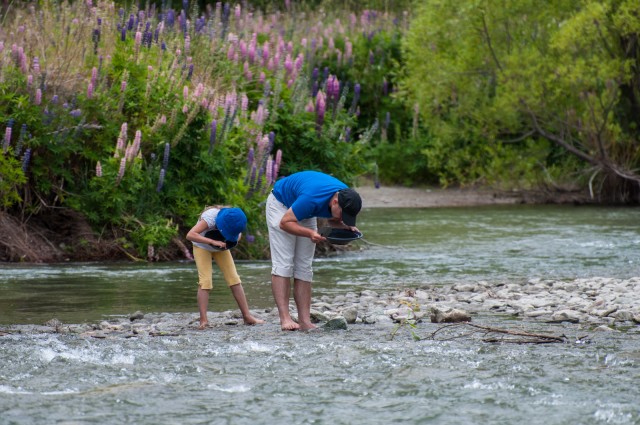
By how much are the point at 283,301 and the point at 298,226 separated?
741mm

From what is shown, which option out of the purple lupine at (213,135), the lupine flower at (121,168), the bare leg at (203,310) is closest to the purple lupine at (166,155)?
the lupine flower at (121,168)

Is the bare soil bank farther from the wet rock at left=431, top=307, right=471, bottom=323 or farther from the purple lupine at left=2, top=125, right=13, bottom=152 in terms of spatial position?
the wet rock at left=431, top=307, right=471, bottom=323

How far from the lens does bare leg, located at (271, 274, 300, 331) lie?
9531mm

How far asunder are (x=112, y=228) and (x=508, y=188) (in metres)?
13.0

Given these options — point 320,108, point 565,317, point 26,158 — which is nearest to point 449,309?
point 565,317

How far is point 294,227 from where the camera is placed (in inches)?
361

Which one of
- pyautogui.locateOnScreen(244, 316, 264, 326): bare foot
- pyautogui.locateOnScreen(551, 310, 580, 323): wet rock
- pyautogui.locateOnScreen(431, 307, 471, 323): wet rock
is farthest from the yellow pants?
pyautogui.locateOnScreen(551, 310, 580, 323): wet rock

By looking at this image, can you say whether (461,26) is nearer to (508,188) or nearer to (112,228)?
(508,188)

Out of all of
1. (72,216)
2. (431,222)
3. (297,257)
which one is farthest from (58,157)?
(431,222)

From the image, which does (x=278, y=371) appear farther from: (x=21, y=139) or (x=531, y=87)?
(x=531, y=87)

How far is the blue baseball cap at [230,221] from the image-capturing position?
9797mm

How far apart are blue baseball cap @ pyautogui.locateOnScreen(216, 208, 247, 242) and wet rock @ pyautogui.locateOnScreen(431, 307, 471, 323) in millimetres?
1820

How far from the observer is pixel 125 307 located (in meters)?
11.1

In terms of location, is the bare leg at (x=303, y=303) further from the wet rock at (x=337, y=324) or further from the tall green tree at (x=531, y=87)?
the tall green tree at (x=531, y=87)
